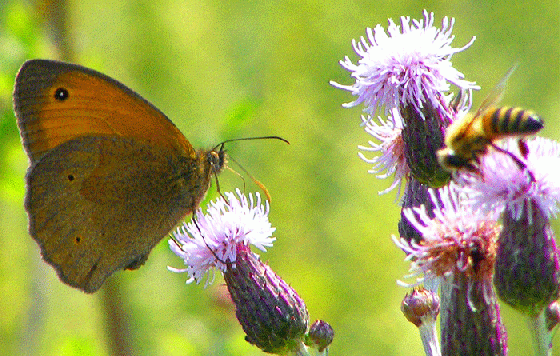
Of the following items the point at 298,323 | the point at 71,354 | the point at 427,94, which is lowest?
the point at 71,354

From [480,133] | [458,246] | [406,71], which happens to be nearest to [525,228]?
[458,246]

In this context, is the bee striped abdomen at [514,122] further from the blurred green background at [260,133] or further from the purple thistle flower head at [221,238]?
the blurred green background at [260,133]

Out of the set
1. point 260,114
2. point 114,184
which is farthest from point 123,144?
point 260,114

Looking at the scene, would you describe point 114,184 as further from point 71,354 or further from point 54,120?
A: point 71,354

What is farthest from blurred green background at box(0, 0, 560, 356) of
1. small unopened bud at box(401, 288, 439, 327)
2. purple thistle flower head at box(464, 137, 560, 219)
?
purple thistle flower head at box(464, 137, 560, 219)

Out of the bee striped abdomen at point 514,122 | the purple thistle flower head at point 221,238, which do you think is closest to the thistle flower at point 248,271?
the purple thistle flower head at point 221,238

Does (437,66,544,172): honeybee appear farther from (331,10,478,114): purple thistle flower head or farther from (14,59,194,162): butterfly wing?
(14,59,194,162): butterfly wing
